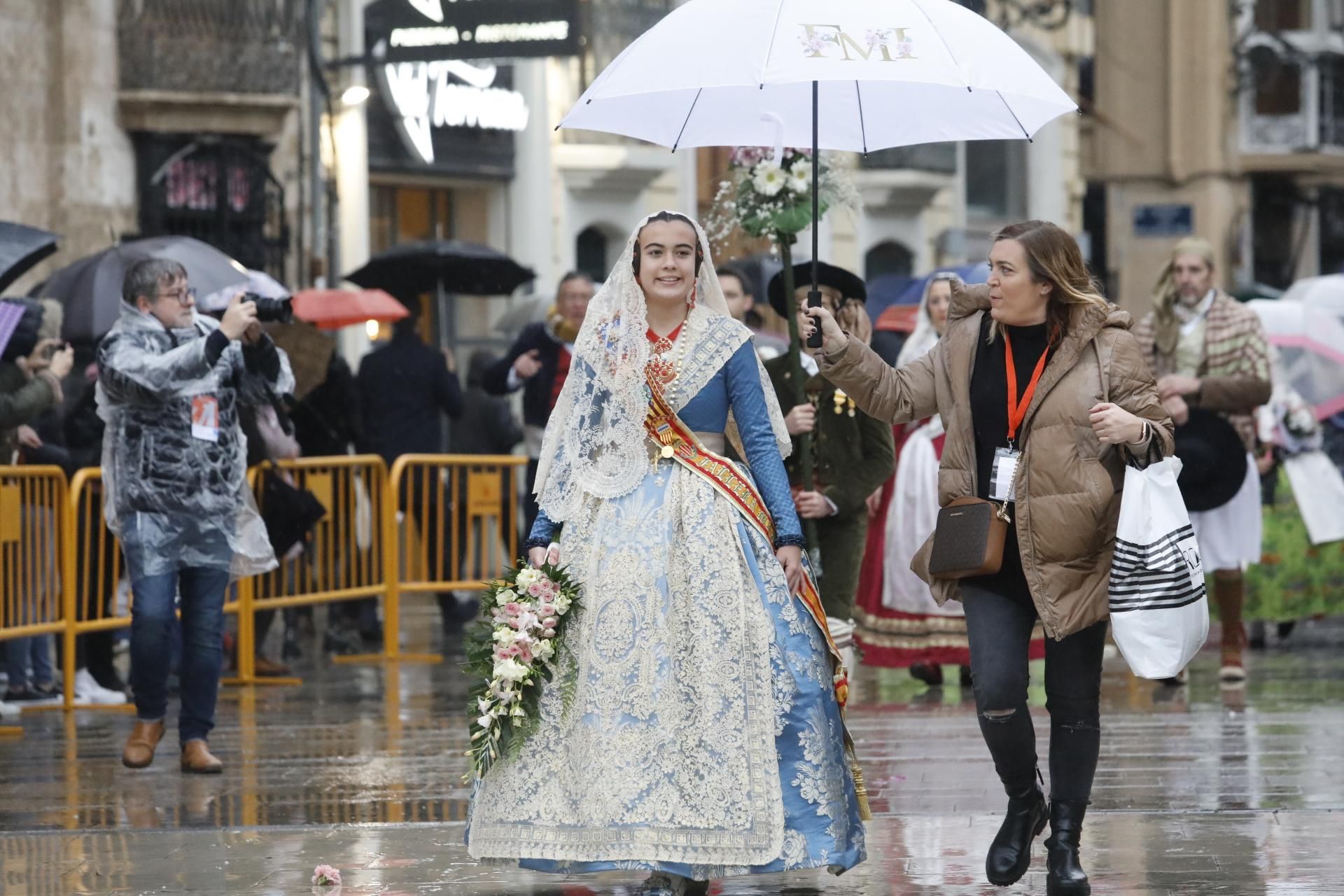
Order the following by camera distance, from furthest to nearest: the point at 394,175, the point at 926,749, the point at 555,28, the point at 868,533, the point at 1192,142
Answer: the point at 1192,142 → the point at 394,175 → the point at 555,28 → the point at 868,533 → the point at 926,749

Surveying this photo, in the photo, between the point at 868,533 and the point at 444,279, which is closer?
the point at 868,533

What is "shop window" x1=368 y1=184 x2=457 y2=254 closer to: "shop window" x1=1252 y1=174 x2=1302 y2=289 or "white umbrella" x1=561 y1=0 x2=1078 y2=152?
"white umbrella" x1=561 y1=0 x2=1078 y2=152

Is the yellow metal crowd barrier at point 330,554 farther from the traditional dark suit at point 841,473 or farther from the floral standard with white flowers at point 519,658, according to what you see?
the floral standard with white flowers at point 519,658

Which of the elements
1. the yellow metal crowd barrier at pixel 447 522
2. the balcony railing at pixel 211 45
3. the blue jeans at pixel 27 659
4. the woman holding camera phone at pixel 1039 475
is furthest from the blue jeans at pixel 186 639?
the balcony railing at pixel 211 45

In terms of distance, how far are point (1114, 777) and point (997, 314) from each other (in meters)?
2.72

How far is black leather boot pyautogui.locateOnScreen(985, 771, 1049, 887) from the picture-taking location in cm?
668

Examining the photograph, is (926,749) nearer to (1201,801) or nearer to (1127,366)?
(1201,801)

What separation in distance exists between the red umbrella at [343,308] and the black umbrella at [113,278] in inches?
88.4

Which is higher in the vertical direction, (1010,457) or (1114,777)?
(1010,457)

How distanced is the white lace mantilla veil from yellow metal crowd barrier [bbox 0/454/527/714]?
4.88 meters

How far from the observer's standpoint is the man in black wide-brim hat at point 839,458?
976 centimetres

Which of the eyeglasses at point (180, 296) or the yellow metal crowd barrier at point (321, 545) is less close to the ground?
the eyeglasses at point (180, 296)

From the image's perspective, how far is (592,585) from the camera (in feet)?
22.3

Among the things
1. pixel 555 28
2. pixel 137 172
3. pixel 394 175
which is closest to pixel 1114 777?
pixel 555 28
